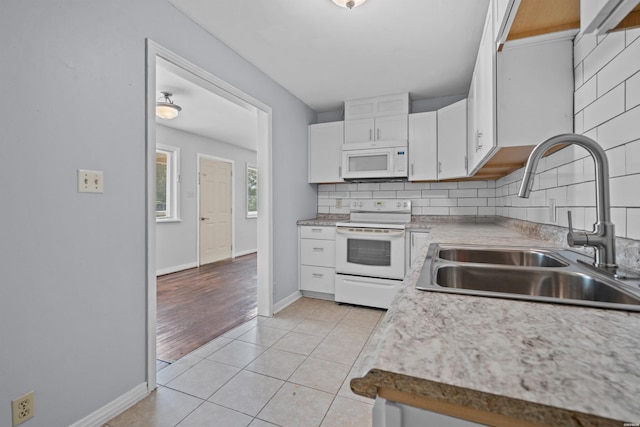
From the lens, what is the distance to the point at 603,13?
48 centimetres

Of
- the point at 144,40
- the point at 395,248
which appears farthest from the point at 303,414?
the point at 144,40

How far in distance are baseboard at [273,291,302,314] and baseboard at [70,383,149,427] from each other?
1.42m

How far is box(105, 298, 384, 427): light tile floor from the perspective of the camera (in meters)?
1.52

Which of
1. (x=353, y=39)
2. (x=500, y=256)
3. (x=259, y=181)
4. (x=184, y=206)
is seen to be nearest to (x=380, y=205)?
(x=259, y=181)

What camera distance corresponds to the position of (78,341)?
138cm

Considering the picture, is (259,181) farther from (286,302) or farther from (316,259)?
(286,302)

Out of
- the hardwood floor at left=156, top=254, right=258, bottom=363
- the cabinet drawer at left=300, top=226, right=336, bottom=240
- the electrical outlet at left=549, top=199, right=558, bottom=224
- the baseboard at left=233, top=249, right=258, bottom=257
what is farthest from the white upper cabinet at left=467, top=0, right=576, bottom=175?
the baseboard at left=233, top=249, right=258, bottom=257

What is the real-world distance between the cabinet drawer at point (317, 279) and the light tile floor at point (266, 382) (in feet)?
2.17

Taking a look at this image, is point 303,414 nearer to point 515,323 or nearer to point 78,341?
point 78,341

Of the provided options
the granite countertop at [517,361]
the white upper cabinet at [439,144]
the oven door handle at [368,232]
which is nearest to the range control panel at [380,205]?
the white upper cabinet at [439,144]

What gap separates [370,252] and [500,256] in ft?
5.66

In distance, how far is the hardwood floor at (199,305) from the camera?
94.3 inches

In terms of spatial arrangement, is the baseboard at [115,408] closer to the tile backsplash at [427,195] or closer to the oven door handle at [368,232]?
the oven door handle at [368,232]

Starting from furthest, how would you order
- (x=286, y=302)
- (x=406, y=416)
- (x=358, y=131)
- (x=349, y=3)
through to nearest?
1. (x=358, y=131)
2. (x=286, y=302)
3. (x=349, y=3)
4. (x=406, y=416)
